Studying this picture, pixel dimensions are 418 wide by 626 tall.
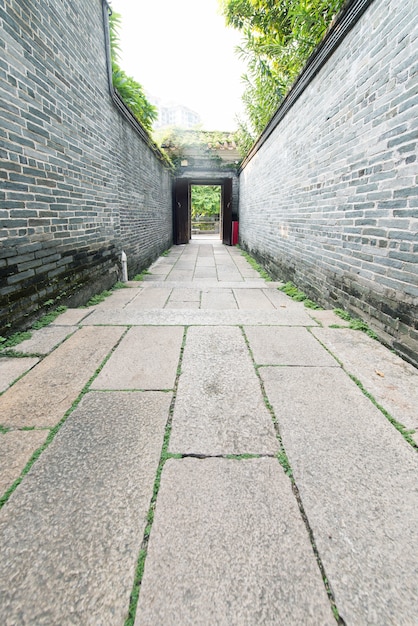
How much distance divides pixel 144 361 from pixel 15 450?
91 cm

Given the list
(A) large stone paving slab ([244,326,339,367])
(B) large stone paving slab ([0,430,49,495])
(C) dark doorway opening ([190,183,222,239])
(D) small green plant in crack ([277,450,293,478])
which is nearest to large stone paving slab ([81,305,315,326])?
(A) large stone paving slab ([244,326,339,367])

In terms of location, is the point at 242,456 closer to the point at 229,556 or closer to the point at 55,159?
the point at 229,556

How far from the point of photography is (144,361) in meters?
2.02

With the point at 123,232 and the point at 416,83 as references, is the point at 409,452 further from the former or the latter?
the point at 123,232

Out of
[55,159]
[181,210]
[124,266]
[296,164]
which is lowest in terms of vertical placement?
[124,266]

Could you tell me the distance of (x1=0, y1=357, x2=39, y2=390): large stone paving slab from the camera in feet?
5.67

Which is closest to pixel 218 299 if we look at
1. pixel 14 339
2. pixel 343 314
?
pixel 343 314

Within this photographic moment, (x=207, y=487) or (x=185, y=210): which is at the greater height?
(x=185, y=210)

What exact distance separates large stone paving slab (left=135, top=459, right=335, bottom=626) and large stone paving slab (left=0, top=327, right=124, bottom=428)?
30.2 inches

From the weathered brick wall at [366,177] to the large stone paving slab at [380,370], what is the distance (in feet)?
0.42

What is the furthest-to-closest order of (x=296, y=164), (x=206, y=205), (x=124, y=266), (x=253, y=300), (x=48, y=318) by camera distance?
(x=206, y=205) < (x=124, y=266) < (x=296, y=164) < (x=253, y=300) < (x=48, y=318)

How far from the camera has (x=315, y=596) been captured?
0.75m

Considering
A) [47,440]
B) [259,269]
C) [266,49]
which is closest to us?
[47,440]

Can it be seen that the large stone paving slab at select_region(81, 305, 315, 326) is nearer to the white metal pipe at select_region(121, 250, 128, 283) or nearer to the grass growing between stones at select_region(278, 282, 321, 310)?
the grass growing between stones at select_region(278, 282, 321, 310)
